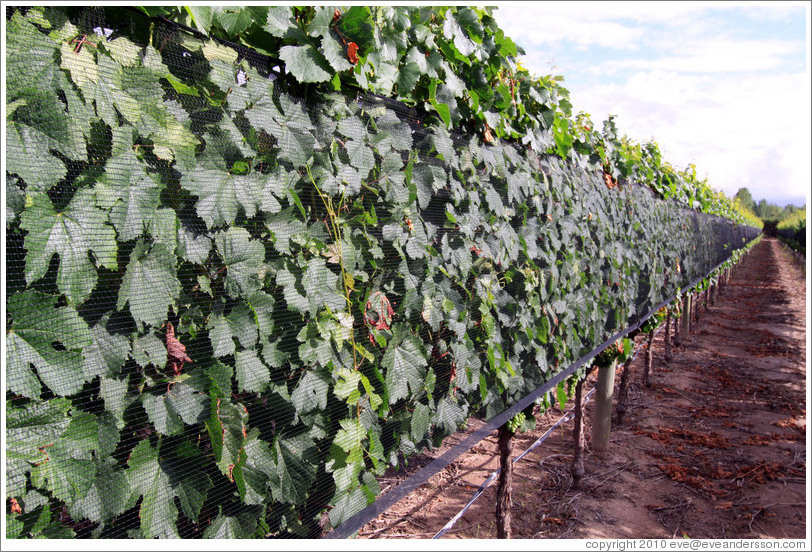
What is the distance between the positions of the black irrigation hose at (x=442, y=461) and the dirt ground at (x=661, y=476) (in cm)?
5

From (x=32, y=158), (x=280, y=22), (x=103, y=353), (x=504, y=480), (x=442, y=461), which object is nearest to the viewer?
(x=32, y=158)

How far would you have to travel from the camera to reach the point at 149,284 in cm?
116

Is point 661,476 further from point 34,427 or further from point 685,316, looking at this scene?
point 685,316

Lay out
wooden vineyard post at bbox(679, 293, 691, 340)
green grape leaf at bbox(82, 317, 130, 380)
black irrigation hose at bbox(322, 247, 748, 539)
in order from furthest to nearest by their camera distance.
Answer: wooden vineyard post at bbox(679, 293, 691, 340) < black irrigation hose at bbox(322, 247, 748, 539) < green grape leaf at bbox(82, 317, 130, 380)

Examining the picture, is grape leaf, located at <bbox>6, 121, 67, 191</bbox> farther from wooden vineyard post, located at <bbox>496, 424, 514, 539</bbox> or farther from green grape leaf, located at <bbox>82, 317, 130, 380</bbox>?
wooden vineyard post, located at <bbox>496, 424, 514, 539</bbox>

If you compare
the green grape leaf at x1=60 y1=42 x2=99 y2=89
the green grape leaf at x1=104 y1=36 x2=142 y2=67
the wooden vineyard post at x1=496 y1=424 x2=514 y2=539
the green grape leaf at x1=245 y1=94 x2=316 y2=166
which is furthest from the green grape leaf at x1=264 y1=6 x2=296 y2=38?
the wooden vineyard post at x1=496 y1=424 x2=514 y2=539

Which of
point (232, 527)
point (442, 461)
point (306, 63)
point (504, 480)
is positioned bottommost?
point (504, 480)

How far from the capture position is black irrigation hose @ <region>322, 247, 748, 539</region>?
174 cm

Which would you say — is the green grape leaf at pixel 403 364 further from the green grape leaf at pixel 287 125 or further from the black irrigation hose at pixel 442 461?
the green grape leaf at pixel 287 125

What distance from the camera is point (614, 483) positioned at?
179 inches

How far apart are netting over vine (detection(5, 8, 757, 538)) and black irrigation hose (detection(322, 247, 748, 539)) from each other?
3.0 inches

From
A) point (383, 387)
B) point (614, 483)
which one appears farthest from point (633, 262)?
point (383, 387)

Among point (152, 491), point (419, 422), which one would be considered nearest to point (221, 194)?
point (152, 491)

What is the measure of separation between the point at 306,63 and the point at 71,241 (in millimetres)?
802
